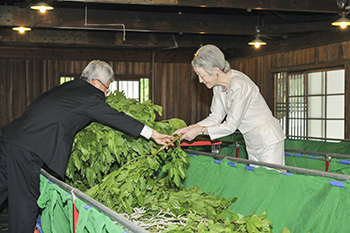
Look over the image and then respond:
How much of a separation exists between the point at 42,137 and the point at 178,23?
17.6 ft

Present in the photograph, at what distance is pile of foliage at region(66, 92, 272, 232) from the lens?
7.61ft

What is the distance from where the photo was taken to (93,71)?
304 cm

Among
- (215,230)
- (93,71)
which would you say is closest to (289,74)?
(93,71)

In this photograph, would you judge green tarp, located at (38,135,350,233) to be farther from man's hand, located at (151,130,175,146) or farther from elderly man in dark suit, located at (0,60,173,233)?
man's hand, located at (151,130,175,146)

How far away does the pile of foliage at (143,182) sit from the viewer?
7.61ft

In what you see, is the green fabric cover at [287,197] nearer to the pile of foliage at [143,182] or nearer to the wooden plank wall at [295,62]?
the pile of foliage at [143,182]

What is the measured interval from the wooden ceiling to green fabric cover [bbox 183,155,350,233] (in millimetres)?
3353

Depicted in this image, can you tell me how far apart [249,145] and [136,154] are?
0.90 meters

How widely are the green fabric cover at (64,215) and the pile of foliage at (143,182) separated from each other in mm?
282

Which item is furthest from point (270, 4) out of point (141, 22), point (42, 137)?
point (42, 137)

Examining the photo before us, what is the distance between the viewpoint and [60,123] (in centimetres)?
282

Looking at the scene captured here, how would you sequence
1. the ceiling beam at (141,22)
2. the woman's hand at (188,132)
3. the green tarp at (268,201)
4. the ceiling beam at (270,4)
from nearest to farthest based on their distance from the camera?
the green tarp at (268,201), the woman's hand at (188,132), the ceiling beam at (270,4), the ceiling beam at (141,22)

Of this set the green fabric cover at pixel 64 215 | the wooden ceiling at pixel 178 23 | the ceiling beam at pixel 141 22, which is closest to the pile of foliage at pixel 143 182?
the green fabric cover at pixel 64 215

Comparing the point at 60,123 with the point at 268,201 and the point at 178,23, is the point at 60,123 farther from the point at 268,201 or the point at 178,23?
the point at 178,23
